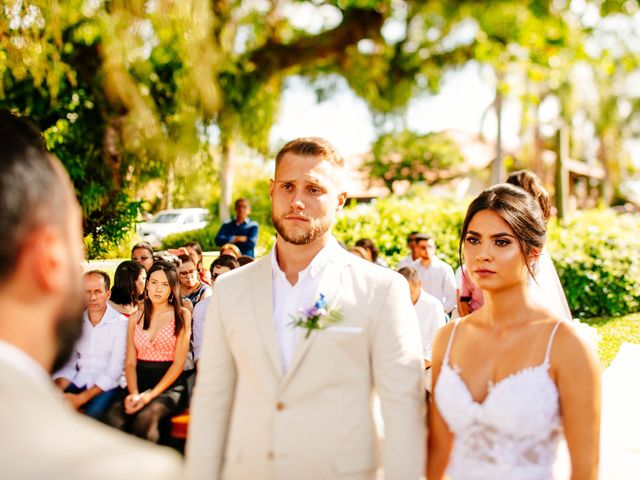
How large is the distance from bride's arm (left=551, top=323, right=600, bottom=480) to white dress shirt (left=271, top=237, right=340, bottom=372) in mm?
955

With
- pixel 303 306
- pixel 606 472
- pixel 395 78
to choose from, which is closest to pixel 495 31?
pixel 395 78

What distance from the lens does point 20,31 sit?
7.00m

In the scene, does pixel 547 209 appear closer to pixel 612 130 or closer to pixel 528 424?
pixel 528 424

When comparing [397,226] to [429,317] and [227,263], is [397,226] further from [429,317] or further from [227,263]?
[429,317]

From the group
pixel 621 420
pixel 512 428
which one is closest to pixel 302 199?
pixel 512 428

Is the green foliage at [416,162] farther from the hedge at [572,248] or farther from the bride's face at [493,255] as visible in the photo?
the bride's face at [493,255]

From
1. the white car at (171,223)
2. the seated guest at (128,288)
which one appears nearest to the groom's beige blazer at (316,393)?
the seated guest at (128,288)

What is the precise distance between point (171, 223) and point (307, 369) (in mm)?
8775

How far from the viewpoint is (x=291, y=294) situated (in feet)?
8.68

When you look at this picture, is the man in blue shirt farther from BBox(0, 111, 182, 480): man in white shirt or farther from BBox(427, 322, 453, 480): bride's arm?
BBox(0, 111, 182, 480): man in white shirt

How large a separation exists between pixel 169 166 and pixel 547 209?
677 centimetres

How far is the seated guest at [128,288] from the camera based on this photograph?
6.52m

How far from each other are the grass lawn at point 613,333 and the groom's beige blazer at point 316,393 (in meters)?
7.84

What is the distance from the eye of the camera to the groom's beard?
2.61 metres
